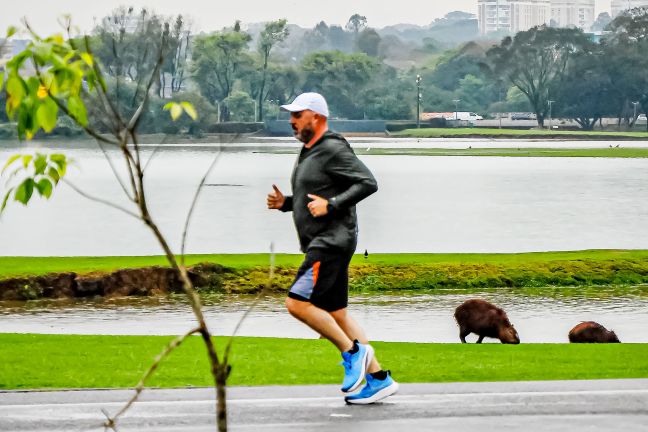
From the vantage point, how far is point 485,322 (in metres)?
16.5

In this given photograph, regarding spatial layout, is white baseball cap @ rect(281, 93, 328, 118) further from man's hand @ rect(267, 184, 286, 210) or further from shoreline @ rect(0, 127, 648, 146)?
shoreline @ rect(0, 127, 648, 146)

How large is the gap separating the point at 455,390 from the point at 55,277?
47.3 feet

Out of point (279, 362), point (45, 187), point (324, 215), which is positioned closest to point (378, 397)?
point (324, 215)

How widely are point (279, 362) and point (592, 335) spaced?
16.6ft

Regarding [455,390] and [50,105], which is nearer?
[50,105]

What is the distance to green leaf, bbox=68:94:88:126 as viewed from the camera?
4.79m

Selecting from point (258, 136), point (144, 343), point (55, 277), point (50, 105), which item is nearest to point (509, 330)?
point (144, 343)

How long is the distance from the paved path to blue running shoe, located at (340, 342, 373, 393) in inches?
5.9

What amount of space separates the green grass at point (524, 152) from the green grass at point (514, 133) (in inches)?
607

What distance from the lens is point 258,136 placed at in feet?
630

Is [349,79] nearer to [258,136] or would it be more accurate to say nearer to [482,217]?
[258,136]

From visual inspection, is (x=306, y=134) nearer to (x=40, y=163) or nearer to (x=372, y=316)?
(x=40, y=163)

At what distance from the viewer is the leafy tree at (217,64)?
185 meters

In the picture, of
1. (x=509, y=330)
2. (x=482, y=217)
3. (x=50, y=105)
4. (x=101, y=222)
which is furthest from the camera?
(x=482, y=217)
